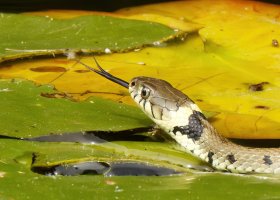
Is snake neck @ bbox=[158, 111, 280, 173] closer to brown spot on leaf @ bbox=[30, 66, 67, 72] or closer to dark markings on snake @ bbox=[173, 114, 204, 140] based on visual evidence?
dark markings on snake @ bbox=[173, 114, 204, 140]

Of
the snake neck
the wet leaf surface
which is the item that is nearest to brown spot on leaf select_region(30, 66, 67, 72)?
the wet leaf surface

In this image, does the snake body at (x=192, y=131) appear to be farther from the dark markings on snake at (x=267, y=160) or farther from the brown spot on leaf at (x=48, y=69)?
the brown spot on leaf at (x=48, y=69)

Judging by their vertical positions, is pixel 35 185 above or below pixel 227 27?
below

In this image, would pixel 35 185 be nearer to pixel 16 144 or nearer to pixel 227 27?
pixel 16 144

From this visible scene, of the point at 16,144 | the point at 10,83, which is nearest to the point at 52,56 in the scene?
the point at 10,83

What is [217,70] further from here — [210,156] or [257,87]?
[210,156]

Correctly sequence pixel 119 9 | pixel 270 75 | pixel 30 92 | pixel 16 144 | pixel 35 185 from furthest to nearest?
pixel 119 9, pixel 270 75, pixel 30 92, pixel 16 144, pixel 35 185
